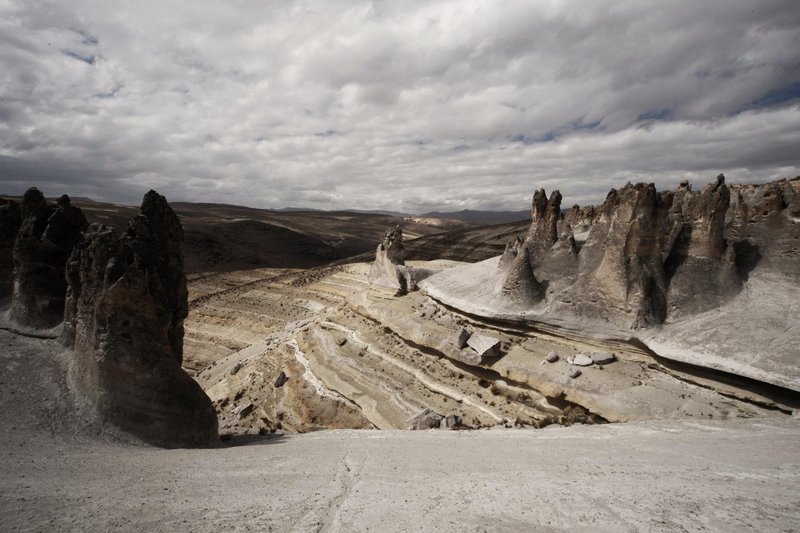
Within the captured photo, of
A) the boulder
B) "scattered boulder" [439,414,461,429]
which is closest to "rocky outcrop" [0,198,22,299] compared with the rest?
"scattered boulder" [439,414,461,429]

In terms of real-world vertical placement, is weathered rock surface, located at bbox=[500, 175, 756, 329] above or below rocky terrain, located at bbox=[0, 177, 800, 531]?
above

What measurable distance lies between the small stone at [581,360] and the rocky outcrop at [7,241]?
19159 millimetres

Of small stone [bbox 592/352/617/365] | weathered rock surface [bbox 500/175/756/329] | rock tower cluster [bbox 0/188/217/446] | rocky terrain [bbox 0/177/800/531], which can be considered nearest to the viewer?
rocky terrain [bbox 0/177/800/531]

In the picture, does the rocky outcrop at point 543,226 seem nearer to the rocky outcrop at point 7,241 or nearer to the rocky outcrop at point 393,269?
the rocky outcrop at point 393,269

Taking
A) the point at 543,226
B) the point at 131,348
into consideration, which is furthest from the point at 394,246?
the point at 131,348

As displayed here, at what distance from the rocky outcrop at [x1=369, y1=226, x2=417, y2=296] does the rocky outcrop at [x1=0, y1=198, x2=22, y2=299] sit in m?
14.6

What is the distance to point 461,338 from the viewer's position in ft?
45.2

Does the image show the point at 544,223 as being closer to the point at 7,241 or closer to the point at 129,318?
the point at 129,318

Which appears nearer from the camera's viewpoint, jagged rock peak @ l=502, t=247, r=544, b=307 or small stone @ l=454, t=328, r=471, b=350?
jagged rock peak @ l=502, t=247, r=544, b=307

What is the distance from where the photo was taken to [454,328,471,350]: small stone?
13.7 m

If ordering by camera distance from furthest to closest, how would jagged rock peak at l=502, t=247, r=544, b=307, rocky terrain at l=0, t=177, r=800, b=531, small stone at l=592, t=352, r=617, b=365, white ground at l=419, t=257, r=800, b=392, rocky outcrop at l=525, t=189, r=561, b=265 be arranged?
1. rocky outcrop at l=525, t=189, r=561, b=265
2. jagged rock peak at l=502, t=247, r=544, b=307
3. small stone at l=592, t=352, r=617, b=365
4. white ground at l=419, t=257, r=800, b=392
5. rocky terrain at l=0, t=177, r=800, b=531

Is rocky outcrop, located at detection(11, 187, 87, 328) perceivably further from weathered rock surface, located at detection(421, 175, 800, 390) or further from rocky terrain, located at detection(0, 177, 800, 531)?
weathered rock surface, located at detection(421, 175, 800, 390)

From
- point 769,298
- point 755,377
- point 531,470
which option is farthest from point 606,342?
point 531,470

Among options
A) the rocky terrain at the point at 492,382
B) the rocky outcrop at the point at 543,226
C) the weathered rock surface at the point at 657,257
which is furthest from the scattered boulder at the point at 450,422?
the rocky outcrop at the point at 543,226
